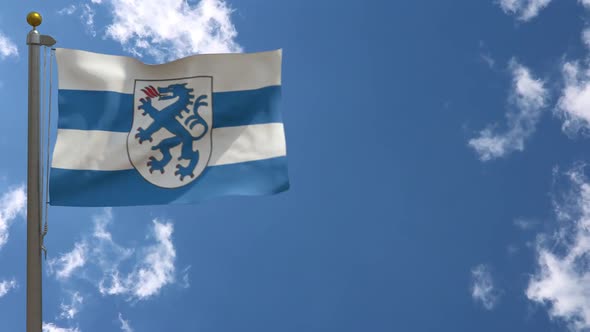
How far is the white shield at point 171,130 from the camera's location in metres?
10.5

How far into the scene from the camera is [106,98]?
10695 mm

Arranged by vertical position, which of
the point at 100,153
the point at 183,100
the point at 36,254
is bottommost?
the point at 36,254

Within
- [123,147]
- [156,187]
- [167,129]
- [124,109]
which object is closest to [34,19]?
[124,109]

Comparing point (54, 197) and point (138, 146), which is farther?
point (138, 146)

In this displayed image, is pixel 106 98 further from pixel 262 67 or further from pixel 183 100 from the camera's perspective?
pixel 262 67

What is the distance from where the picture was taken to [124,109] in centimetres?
1074

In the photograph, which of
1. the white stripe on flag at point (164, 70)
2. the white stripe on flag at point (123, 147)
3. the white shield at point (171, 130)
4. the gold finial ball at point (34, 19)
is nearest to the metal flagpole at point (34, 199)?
the gold finial ball at point (34, 19)

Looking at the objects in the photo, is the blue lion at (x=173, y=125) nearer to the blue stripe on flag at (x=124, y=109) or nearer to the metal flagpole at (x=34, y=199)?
the blue stripe on flag at (x=124, y=109)

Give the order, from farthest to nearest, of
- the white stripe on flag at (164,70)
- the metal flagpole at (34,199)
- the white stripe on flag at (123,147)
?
1. the white stripe on flag at (164,70)
2. the white stripe on flag at (123,147)
3. the metal flagpole at (34,199)

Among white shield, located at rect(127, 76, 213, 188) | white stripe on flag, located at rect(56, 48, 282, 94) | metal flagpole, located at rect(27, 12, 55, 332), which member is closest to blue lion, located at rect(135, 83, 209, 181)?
white shield, located at rect(127, 76, 213, 188)

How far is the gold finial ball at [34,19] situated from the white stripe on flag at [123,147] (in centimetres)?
158

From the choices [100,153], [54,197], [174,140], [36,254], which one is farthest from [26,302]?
[174,140]

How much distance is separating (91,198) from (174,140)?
1.47 m

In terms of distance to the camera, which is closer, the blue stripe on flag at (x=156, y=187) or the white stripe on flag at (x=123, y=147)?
the blue stripe on flag at (x=156, y=187)
